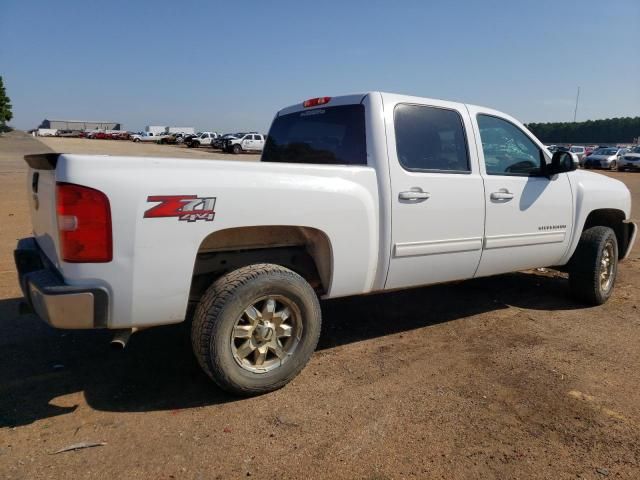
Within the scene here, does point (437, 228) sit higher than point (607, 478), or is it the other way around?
point (437, 228)

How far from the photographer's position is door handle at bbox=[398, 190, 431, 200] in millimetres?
3671

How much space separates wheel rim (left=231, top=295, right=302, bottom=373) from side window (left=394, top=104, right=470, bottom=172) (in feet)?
4.51

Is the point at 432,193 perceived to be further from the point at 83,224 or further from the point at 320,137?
the point at 83,224

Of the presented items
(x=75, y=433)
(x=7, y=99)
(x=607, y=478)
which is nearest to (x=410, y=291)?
(x=607, y=478)

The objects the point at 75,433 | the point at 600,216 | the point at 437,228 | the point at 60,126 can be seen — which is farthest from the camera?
the point at 60,126

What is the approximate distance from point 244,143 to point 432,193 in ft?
132

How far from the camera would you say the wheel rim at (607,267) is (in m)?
5.34

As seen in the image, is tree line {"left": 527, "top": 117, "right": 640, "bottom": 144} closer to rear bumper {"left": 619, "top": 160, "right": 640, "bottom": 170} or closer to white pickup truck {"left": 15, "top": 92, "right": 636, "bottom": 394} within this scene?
rear bumper {"left": 619, "top": 160, "right": 640, "bottom": 170}

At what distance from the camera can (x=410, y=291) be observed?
577cm

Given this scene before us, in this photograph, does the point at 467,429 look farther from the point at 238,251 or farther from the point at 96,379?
the point at 96,379

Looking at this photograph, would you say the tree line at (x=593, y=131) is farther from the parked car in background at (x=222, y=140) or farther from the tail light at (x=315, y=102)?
the tail light at (x=315, y=102)

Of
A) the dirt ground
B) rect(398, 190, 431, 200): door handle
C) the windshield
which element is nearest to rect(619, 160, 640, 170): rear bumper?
the dirt ground

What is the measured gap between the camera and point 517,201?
4.45m

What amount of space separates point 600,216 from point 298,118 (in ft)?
11.5
